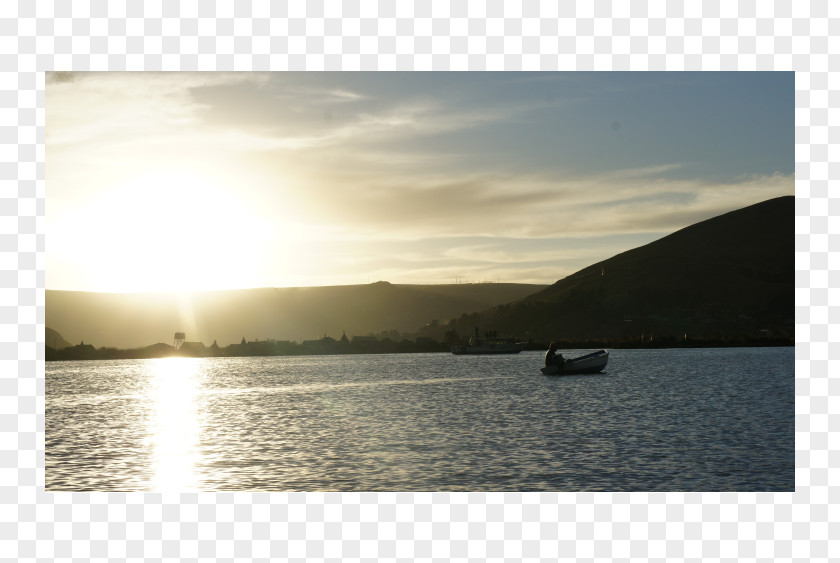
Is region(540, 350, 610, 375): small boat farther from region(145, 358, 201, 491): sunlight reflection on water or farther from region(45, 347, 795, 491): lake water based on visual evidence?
region(145, 358, 201, 491): sunlight reflection on water

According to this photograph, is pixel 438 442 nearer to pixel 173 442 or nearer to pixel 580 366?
pixel 173 442

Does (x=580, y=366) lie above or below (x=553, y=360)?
below

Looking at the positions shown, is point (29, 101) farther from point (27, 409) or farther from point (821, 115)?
point (821, 115)

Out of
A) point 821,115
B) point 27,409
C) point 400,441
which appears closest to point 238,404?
point 400,441

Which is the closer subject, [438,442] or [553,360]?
[438,442]

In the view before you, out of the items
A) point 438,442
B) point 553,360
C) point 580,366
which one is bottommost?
point 580,366

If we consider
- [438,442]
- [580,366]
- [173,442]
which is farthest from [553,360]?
[173,442]

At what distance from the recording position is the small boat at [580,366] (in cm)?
13588

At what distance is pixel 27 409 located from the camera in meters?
24.8

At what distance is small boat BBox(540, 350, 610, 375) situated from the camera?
13588 cm

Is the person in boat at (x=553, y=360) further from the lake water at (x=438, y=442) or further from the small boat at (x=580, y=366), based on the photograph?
the lake water at (x=438, y=442)

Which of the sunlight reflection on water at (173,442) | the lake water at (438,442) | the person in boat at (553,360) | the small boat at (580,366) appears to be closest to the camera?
the lake water at (438,442)

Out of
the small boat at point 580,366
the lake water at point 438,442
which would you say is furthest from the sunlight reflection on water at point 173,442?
A: the small boat at point 580,366

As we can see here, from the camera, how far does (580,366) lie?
13900cm
